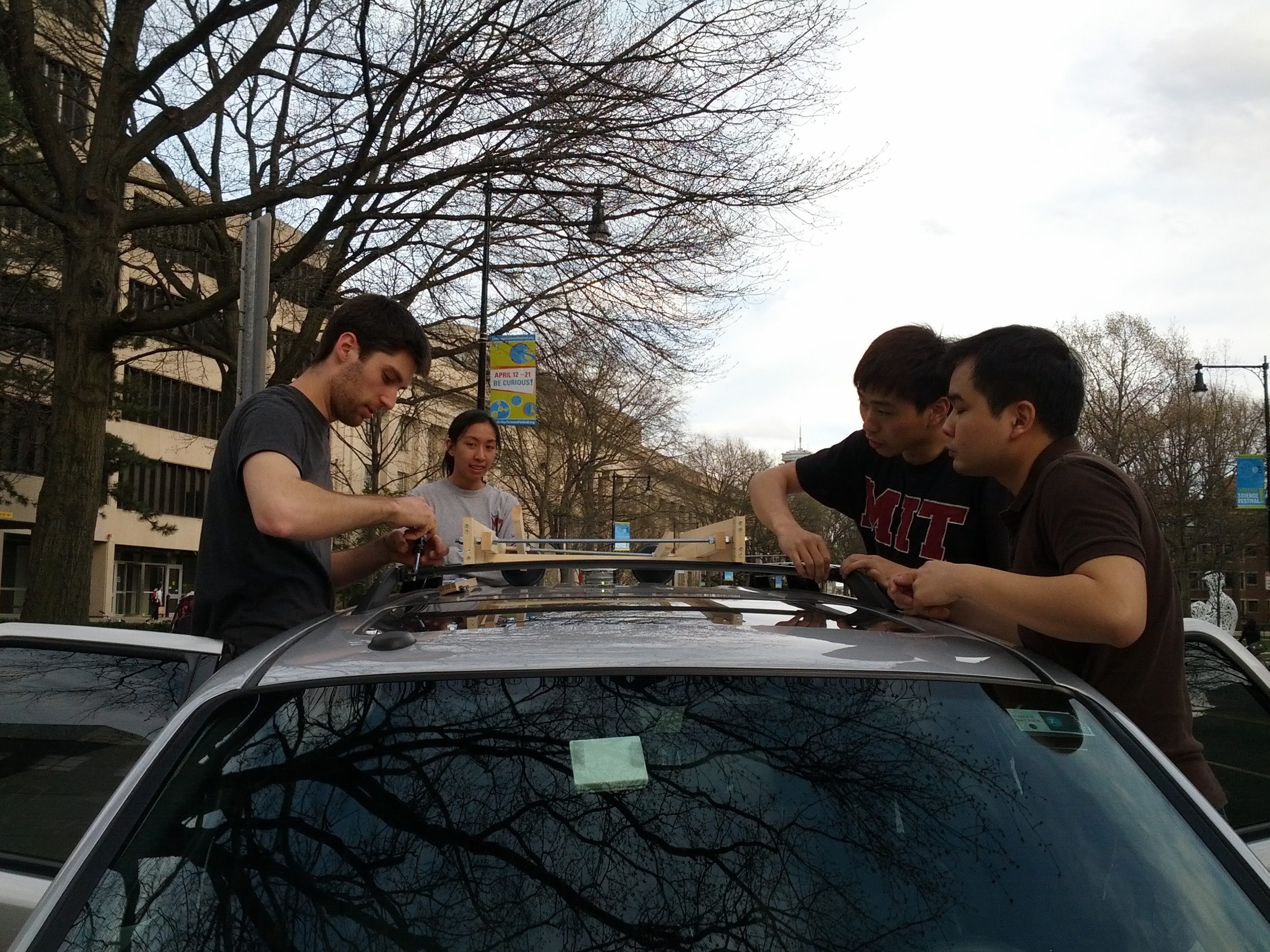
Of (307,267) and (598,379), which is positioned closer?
(307,267)

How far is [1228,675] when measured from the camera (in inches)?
119

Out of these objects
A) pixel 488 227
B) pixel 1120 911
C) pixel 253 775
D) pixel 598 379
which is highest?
pixel 488 227

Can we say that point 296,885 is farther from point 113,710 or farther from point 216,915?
point 113,710

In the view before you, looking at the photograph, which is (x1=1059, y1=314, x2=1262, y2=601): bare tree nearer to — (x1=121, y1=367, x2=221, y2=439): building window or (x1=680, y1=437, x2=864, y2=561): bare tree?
(x1=680, y1=437, x2=864, y2=561): bare tree

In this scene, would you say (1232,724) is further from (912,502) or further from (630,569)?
(630,569)

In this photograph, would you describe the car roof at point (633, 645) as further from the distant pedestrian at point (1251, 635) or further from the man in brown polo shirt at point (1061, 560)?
the distant pedestrian at point (1251, 635)

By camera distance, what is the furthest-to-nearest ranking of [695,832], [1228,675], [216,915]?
[1228,675] → [695,832] → [216,915]

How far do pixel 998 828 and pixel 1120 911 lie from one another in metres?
0.18

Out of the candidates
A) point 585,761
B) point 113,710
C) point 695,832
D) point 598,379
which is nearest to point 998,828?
point 695,832

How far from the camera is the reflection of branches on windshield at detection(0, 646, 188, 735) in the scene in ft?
8.58

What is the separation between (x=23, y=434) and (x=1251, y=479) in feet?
98.2

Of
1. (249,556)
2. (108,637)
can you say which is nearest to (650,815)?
(108,637)

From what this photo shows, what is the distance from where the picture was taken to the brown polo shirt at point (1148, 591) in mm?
2271

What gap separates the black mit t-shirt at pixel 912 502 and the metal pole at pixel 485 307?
885 centimetres
